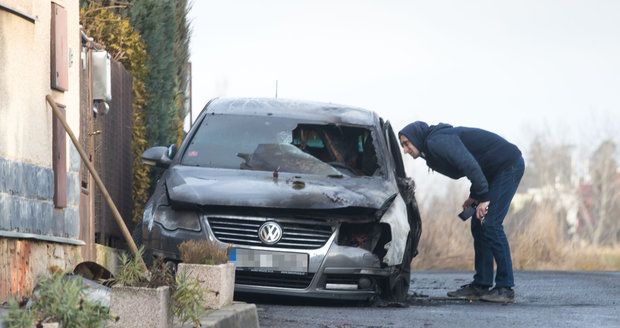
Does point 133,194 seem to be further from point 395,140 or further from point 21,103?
point 21,103

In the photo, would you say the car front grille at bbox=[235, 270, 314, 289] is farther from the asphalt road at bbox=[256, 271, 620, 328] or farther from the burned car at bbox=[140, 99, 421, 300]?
the asphalt road at bbox=[256, 271, 620, 328]

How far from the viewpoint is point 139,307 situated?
25.6 ft

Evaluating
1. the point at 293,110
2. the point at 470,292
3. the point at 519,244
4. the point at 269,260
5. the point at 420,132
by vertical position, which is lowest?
the point at 519,244

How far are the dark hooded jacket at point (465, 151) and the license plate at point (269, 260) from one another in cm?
192

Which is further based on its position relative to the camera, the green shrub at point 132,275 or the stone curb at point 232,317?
the stone curb at point 232,317

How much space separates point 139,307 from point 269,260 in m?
4.05

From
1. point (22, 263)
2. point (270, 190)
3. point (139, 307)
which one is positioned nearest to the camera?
point (139, 307)

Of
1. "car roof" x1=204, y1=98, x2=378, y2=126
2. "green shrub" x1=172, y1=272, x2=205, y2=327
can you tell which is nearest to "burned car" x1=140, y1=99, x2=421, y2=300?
"car roof" x1=204, y1=98, x2=378, y2=126

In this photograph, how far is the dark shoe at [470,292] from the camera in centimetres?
1395

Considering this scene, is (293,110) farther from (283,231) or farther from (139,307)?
(139,307)

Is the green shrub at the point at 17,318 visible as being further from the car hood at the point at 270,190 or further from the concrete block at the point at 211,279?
the car hood at the point at 270,190

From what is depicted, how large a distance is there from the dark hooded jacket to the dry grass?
8.99 metres

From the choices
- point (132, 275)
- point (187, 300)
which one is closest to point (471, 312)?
point (187, 300)

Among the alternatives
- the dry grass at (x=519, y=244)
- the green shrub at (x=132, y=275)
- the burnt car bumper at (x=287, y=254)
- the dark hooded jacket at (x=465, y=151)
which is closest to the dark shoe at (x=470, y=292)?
the dark hooded jacket at (x=465, y=151)
